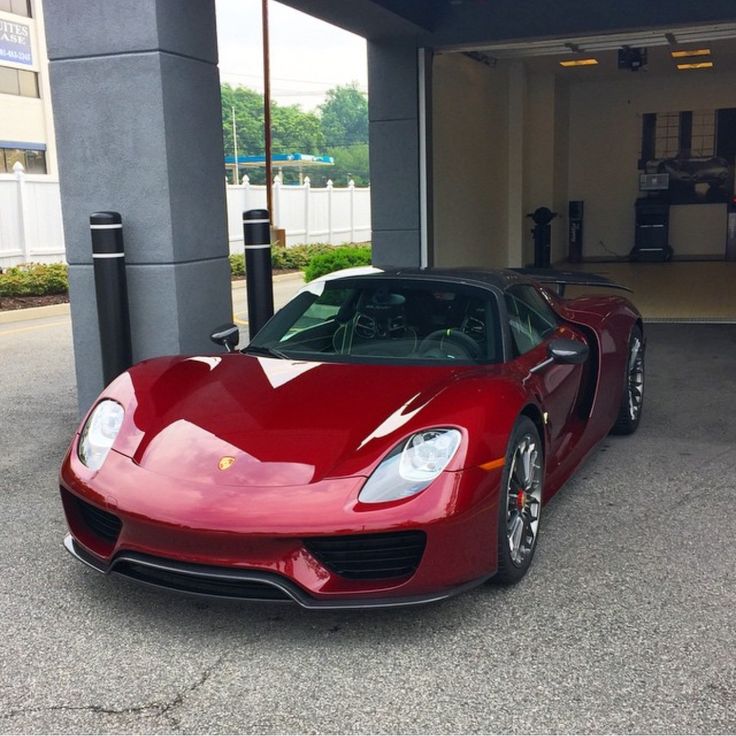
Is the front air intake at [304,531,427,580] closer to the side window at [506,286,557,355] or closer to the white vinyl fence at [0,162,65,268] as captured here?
the side window at [506,286,557,355]

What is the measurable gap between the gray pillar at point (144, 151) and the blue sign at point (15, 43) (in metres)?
34.3

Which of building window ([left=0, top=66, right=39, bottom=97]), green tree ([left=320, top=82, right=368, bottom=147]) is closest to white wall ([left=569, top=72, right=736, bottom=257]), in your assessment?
building window ([left=0, top=66, right=39, bottom=97])

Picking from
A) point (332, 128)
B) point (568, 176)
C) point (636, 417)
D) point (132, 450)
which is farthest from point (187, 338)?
point (332, 128)

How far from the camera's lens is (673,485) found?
5098mm

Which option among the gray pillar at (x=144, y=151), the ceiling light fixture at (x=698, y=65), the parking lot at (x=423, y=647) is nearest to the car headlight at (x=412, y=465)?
the parking lot at (x=423, y=647)

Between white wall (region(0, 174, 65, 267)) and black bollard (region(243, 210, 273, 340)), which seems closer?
black bollard (region(243, 210, 273, 340))

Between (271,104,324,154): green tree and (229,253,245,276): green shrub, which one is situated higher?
(271,104,324,154): green tree

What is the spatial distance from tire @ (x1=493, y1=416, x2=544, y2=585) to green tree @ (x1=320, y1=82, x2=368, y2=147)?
141 m

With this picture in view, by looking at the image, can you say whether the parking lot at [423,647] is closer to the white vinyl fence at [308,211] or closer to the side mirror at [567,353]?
the side mirror at [567,353]

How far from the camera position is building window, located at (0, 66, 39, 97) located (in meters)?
36.6

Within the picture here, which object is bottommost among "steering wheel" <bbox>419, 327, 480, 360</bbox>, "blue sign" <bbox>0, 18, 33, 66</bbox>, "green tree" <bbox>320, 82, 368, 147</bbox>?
"steering wheel" <bbox>419, 327, 480, 360</bbox>

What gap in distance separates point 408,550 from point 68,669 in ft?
4.03

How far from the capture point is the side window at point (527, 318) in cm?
447

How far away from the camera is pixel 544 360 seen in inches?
177
